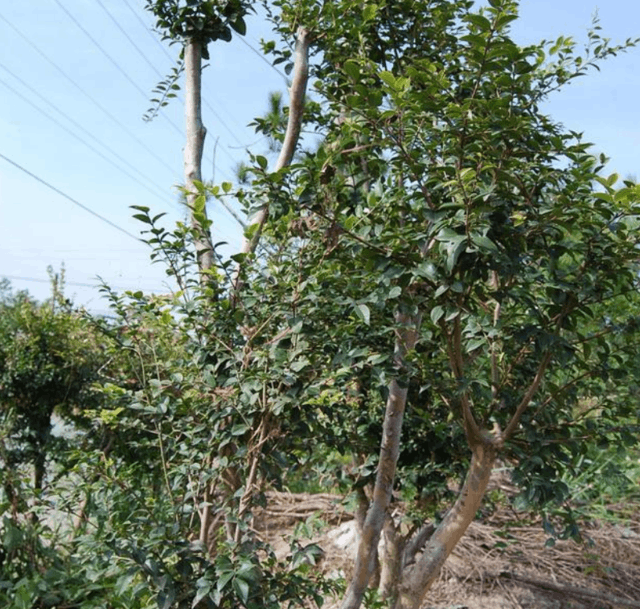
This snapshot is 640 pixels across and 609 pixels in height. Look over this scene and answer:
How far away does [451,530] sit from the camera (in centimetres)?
240

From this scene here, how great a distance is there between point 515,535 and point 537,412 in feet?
8.60

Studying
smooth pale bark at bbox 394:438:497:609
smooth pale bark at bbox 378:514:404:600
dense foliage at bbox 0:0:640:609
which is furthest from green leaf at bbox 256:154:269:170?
smooth pale bark at bbox 378:514:404:600

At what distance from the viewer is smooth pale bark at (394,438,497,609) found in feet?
7.74

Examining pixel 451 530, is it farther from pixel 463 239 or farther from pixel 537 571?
pixel 537 571

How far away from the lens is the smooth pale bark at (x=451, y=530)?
7.74 ft

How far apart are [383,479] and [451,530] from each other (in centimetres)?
28

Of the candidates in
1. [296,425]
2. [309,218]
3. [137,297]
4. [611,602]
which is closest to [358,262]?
A: [309,218]

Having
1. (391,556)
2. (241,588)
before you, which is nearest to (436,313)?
(241,588)

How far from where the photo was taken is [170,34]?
8.58 ft

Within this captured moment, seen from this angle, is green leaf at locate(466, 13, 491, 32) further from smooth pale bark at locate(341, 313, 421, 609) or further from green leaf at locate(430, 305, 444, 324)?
smooth pale bark at locate(341, 313, 421, 609)

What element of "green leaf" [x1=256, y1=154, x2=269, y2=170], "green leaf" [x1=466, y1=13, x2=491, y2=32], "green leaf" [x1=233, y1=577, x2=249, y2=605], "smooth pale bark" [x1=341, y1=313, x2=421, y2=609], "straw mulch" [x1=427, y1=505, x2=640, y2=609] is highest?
"green leaf" [x1=466, y1=13, x2=491, y2=32]

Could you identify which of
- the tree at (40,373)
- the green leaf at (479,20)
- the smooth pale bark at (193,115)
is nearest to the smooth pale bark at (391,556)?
the smooth pale bark at (193,115)

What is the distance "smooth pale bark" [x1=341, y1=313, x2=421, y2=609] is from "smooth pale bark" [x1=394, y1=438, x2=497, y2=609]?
15 centimetres

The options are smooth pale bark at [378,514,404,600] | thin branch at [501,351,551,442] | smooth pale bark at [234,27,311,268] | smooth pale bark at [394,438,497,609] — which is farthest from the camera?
smooth pale bark at [378,514,404,600]
